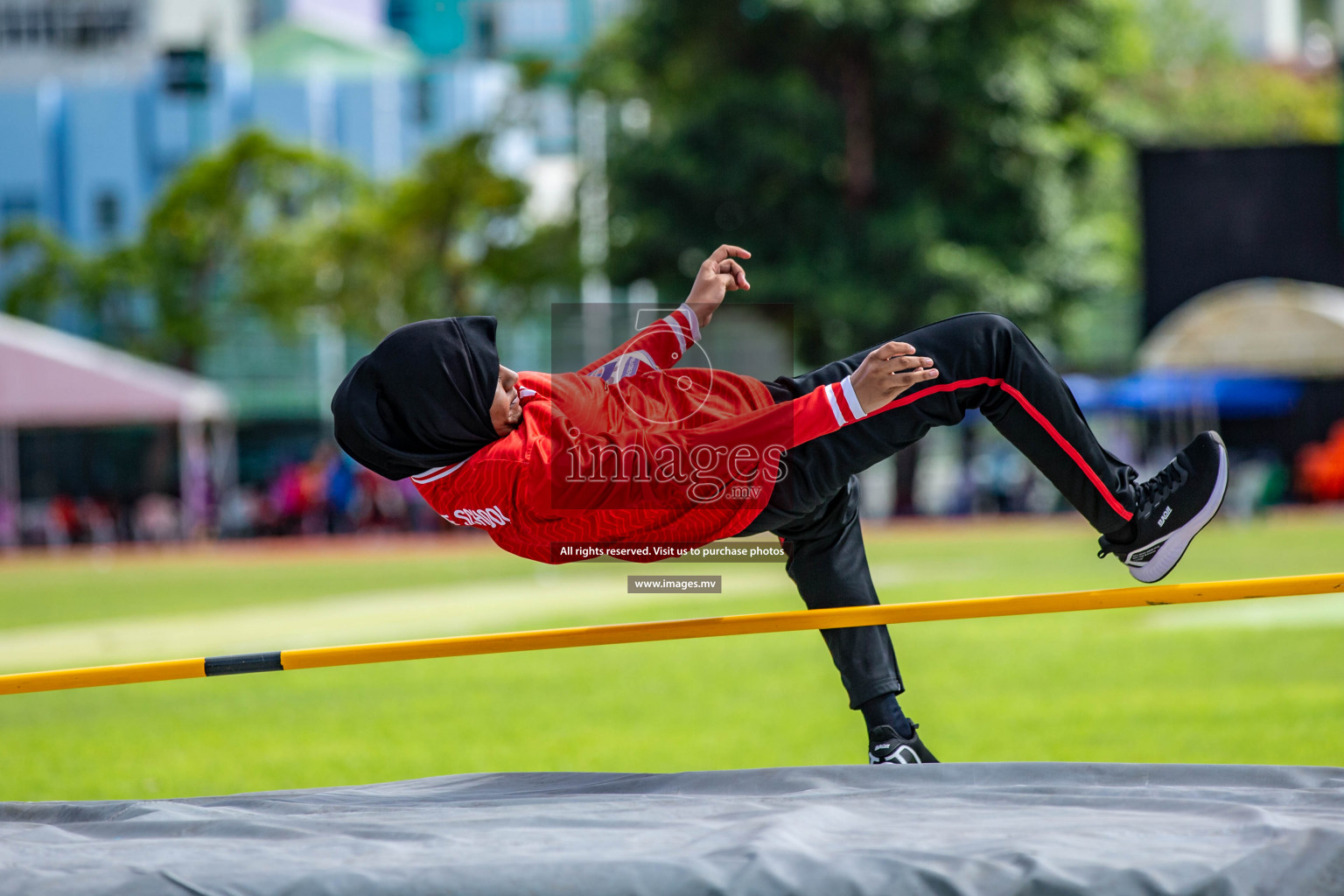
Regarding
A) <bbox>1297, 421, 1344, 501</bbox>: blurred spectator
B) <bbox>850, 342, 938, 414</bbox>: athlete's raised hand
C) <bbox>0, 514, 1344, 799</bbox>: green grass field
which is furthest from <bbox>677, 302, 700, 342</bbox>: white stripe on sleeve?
<bbox>1297, 421, 1344, 501</bbox>: blurred spectator

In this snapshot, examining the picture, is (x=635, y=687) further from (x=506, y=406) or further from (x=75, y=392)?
(x=75, y=392)

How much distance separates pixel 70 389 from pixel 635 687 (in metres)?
13.9

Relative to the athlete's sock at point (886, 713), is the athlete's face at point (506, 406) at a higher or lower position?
higher

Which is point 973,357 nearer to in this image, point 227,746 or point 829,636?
point 829,636

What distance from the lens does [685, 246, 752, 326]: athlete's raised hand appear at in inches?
145

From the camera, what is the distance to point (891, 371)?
10.8 feet

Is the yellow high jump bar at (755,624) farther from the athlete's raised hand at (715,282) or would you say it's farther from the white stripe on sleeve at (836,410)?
the athlete's raised hand at (715,282)

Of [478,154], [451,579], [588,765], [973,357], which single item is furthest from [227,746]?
[478,154]

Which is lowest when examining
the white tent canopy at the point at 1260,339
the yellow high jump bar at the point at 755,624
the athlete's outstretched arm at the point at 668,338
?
the yellow high jump bar at the point at 755,624

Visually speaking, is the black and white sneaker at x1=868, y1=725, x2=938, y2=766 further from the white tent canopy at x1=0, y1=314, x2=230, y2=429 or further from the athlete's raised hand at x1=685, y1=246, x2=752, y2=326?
the white tent canopy at x1=0, y1=314, x2=230, y2=429

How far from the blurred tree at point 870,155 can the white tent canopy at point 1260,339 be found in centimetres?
259

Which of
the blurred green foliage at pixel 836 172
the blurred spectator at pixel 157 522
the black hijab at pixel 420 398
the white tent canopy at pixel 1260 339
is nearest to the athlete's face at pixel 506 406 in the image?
the black hijab at pixel 420 398

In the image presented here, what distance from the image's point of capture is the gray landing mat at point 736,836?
8.80ft

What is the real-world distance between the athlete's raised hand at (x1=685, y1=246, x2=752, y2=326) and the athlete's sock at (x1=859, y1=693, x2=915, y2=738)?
114 cm
